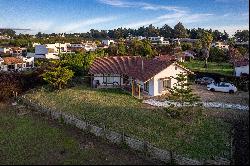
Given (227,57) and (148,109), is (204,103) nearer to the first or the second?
(148,109)

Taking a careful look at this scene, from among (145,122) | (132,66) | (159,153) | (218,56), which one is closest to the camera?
(159,153)

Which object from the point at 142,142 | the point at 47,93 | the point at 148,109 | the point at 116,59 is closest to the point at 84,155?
the point at 142,142

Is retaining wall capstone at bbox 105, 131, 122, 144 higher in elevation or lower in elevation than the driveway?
lower

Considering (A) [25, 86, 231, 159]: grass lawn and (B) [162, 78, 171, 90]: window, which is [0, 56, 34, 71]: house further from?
(B) [162, 78, 171, 90]: window

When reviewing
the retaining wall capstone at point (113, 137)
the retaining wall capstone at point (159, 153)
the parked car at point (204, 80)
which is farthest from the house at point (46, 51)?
the retaining wall capstone at point (159, 153)

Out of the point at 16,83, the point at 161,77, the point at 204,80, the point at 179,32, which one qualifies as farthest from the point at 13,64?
the point at 179,32

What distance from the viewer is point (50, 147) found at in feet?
73.6

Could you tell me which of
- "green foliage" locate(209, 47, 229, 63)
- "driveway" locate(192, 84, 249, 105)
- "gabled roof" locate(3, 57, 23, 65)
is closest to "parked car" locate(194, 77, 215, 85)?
"driveway" locate(192, 84, 249, 105)

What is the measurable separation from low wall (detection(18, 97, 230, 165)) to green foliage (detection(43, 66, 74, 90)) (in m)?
8.66

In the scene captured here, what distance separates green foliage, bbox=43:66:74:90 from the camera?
39031mm

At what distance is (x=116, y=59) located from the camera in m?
43.5

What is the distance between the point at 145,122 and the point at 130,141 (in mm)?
4476

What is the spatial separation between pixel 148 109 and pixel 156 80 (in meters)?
6.45

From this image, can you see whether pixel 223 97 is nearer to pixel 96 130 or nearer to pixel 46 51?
pixel 96 130
